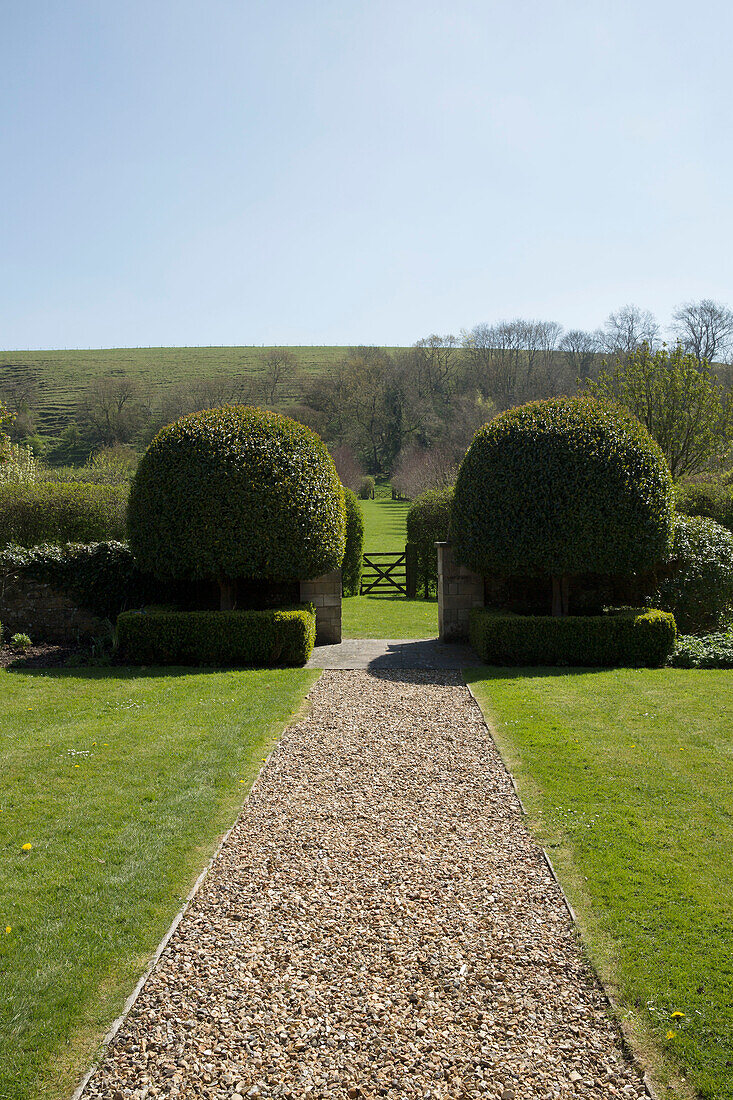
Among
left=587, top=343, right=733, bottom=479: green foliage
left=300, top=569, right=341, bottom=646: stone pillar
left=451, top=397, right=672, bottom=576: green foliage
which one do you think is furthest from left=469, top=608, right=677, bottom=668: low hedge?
left=587, top=343, right=733, bottom=479: green foliage

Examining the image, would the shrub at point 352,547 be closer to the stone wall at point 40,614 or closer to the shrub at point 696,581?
the stone wall at point 40,614

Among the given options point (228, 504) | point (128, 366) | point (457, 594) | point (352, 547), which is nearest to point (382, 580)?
point (352, 547)

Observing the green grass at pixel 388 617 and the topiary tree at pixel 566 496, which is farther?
the green grass at pixel 388 617

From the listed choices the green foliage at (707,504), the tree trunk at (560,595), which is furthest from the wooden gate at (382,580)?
the tree trunk at (560,595)

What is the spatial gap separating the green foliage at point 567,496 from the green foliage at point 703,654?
1.48 metres

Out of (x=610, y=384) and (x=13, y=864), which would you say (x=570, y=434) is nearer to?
(x=13, y=864)

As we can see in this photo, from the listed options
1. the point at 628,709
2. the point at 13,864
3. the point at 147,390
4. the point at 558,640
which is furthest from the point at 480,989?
the point at 147,390

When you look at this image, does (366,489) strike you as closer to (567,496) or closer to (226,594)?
(226,594)

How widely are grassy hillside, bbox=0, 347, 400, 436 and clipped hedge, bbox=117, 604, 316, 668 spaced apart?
176 feet

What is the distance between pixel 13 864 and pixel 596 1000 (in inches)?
137

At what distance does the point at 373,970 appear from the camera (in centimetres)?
344

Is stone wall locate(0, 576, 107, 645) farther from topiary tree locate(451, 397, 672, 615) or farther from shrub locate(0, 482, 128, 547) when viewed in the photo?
topiary tree locate(451, 397, 672, 615)

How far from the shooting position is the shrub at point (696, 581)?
41.5ft

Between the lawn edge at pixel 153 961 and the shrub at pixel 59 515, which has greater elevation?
the shrub at pixel 59 515
